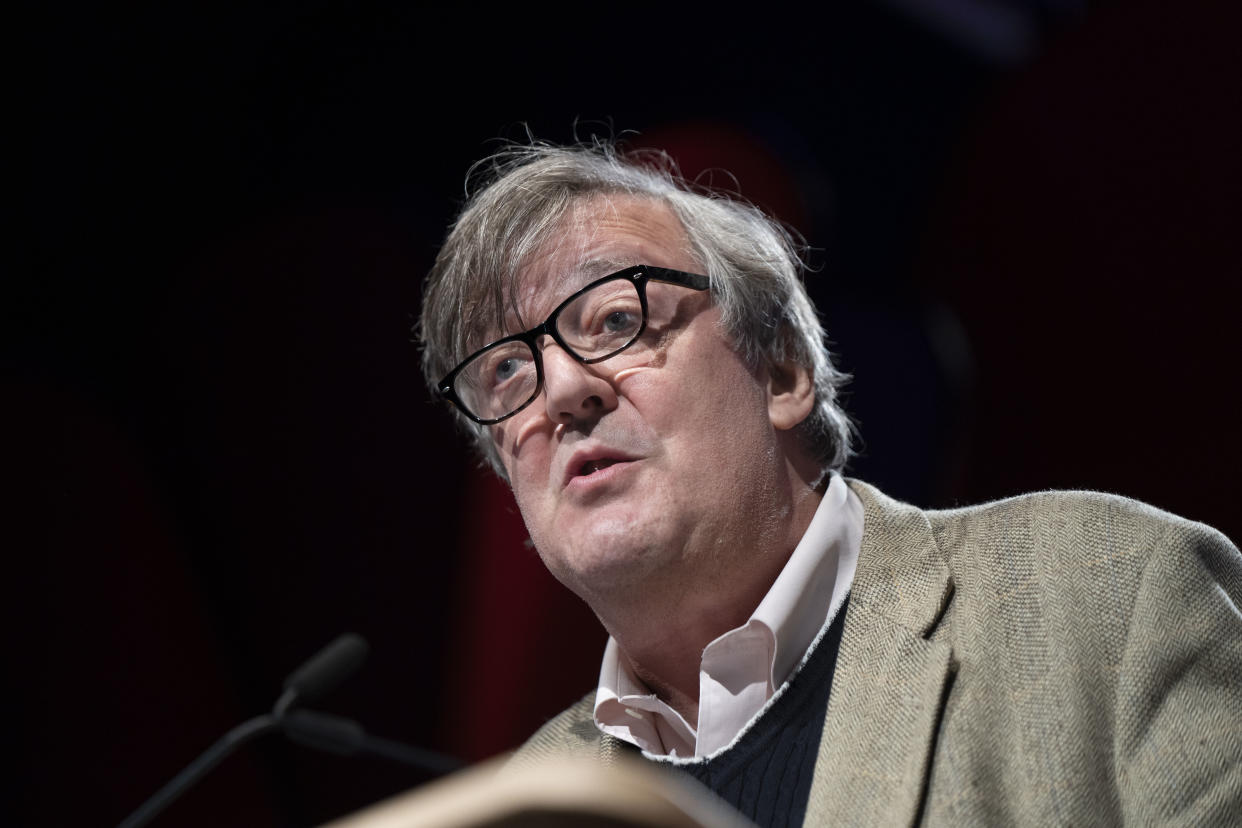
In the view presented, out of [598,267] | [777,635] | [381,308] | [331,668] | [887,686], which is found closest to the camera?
[887,686]

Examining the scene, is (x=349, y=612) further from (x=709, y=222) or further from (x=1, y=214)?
(x=709, y=222)

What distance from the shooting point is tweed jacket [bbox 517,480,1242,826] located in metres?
1.20

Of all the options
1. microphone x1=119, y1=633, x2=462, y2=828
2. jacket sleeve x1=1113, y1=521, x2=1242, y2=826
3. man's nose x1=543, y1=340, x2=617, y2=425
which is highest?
man's nose x1=543, y1=340, x2=617, y2=425

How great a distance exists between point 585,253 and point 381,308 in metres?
1.91

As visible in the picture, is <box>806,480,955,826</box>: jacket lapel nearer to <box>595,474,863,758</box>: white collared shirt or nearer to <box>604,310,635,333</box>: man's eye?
<box>595,474,863,758</box>: white collared shirt

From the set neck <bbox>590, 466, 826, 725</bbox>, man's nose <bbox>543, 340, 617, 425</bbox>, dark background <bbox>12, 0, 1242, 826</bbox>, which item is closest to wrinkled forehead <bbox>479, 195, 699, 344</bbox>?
man's nose <bbox>543, 340, 617, 425</bbox>

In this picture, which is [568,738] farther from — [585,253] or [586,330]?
[585,253]

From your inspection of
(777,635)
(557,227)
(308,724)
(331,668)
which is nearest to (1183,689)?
(777,635)

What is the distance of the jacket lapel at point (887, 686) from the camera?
49.4 inches

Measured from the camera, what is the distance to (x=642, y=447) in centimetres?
159

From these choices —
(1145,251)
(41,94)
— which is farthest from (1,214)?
(1145,251)

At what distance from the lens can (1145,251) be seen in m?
2.64

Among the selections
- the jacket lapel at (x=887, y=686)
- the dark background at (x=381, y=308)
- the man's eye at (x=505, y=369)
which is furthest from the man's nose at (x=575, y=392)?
the dark background at (x=381, y=308)

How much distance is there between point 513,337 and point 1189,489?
1.64 metres
